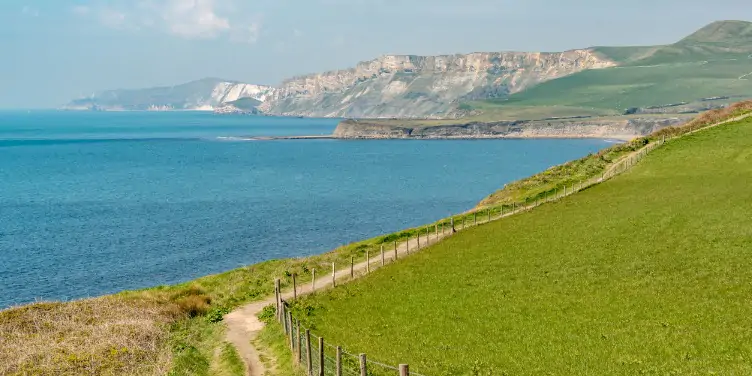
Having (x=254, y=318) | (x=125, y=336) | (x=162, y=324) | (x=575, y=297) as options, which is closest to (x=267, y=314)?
(x=254, y=318)

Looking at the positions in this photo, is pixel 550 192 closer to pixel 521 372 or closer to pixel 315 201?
pixel 521 372

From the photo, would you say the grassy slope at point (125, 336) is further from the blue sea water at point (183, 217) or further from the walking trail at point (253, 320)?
the blue sea water at point (183, 217)

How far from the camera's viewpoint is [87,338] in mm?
31359

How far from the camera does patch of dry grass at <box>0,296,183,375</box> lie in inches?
1113

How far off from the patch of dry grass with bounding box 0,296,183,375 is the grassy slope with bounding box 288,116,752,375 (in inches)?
307

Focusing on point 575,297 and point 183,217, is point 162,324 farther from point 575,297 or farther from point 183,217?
point 183,217

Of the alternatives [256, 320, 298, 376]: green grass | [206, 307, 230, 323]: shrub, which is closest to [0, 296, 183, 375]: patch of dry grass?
[206, 307, 230, 323]: shrub

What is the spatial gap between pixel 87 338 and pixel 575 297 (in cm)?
2272

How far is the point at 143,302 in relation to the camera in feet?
129

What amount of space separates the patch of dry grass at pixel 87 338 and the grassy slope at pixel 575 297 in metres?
7.80

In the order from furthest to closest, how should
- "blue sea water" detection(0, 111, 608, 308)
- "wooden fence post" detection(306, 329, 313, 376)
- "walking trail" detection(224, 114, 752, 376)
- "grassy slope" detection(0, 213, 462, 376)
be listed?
"blue sea water" detection(0, 111, 608, 308) < "walking trail" detection(224, 114, 752, 376) < "grassy slope" detection(0, 213, 462, 376) < "wooden fence post" detection(306, 329, 313, 376)

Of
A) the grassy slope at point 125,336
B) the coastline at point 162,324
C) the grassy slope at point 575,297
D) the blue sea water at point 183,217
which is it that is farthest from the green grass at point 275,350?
the blue sea water at point 183,217

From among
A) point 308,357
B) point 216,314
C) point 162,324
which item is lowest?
point 216,314

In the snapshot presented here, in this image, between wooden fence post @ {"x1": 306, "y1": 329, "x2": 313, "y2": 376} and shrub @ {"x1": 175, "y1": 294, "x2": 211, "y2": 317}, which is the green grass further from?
shrub @ {"x1": 175, "y1": 294, "x2": 211, "y2": 317}
